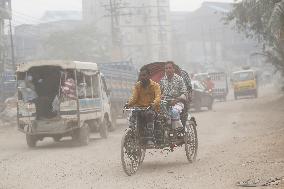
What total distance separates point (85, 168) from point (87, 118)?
202 inches

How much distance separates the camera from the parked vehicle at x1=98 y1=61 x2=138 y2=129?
2102cm

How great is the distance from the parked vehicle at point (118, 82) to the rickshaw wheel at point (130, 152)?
34.8 feet

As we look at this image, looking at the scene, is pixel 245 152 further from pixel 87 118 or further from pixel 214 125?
pixel 214 125

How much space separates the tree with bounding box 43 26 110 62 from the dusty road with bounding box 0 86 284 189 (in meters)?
39.5

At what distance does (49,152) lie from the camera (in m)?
13.7

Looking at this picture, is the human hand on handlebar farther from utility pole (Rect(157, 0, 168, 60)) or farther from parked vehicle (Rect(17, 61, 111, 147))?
→ utility pole (Rect(157, 0, 168, 60))

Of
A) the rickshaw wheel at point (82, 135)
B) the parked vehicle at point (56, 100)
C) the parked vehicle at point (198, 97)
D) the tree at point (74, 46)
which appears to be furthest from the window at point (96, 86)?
the tree at point (74, 46)

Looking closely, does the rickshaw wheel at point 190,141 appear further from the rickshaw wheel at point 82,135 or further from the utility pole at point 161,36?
the utility pole at point 161,36

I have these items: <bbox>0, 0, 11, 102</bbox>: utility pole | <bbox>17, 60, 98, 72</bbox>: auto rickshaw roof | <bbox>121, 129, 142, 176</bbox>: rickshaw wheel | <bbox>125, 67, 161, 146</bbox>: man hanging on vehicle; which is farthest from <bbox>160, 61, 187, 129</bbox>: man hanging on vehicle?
<bbox>0, 0, 11, 102</bbox>: utility pole

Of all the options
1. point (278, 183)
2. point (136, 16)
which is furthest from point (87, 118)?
point (136, 16)

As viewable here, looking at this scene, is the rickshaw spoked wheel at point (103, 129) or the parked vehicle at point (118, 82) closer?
the rickshaw spoked wheel at point (103, 129)

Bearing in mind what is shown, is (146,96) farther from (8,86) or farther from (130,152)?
(8,86)

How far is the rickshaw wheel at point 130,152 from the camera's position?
921cm

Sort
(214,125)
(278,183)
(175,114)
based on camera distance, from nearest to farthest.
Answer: (278,183) → (175,114) → (214,125)
